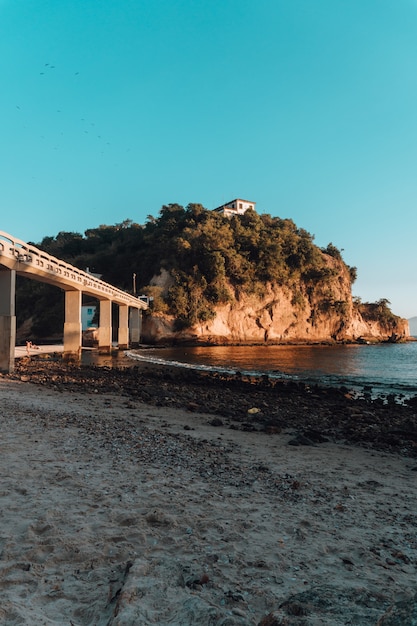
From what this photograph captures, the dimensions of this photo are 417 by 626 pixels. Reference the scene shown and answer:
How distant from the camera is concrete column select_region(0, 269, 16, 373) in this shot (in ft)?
70.5

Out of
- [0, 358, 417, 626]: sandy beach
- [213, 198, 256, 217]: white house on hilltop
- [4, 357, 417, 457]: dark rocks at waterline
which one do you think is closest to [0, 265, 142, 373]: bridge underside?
[4, 357, 417, 457]: dark rocks at waterline

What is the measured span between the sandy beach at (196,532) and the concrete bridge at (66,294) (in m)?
15.7

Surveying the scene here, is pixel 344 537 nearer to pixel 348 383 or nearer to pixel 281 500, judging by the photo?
pixel 281 500

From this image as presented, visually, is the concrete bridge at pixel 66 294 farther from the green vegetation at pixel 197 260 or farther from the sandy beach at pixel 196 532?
the sandy beach at pixel 196 532

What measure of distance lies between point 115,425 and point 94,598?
21.8 ft

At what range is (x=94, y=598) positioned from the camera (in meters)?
3.00

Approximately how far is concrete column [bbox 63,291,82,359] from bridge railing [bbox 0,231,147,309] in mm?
1622

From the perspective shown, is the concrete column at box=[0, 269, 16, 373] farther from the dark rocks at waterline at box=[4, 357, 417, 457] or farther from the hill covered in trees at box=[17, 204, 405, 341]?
the hill covered in trees at box=[17, 204, 405, 341]

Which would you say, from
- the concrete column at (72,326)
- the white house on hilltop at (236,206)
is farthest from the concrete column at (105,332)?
the white house on hilltop at (236,206)

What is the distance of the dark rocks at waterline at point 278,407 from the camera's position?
1038cm

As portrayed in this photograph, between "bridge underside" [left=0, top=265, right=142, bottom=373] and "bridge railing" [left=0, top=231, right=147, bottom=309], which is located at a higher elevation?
"bridge railing" [left=0, top=231, right=147, bottom=309]

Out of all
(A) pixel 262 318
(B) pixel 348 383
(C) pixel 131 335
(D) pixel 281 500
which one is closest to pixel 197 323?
(C) pixel 131 335

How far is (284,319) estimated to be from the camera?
261 feet

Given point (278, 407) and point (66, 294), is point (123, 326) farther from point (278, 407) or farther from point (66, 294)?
point (278, 407)
